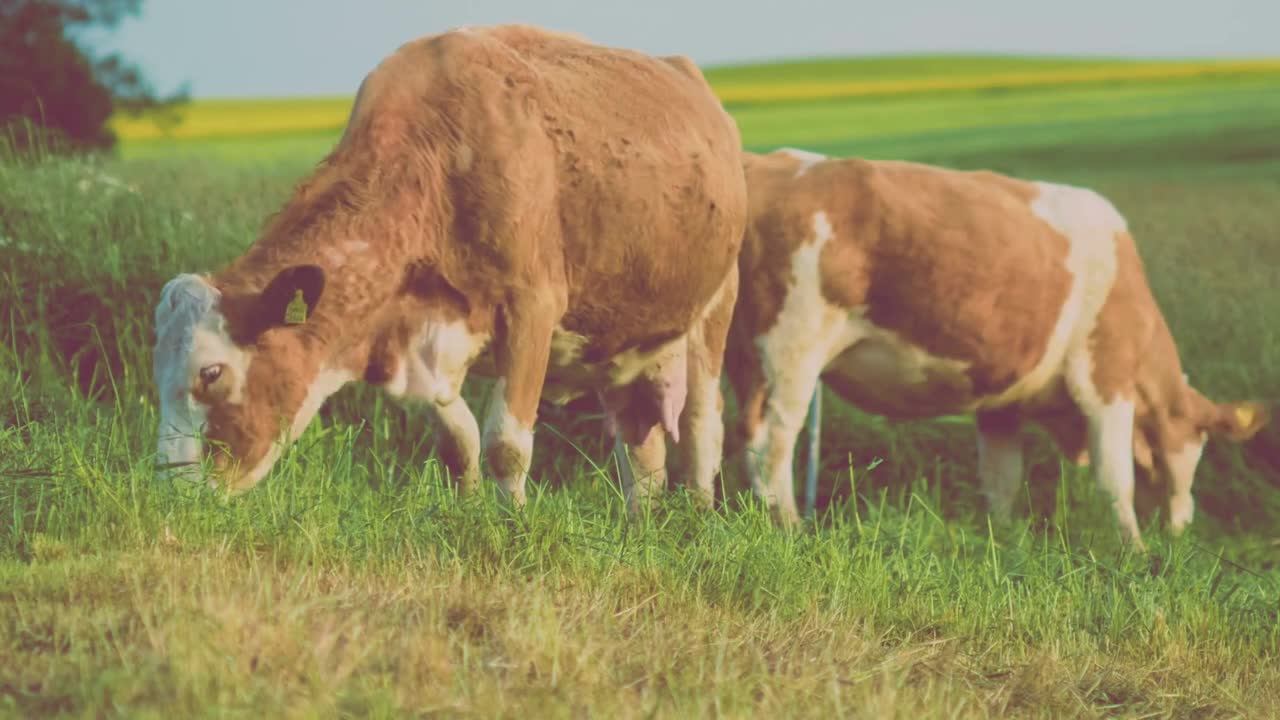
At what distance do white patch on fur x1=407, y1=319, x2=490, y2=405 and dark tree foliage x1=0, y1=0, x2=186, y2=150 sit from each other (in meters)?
16.3

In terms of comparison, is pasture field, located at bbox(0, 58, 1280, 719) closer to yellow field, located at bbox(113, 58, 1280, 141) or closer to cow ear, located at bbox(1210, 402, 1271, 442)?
cow ear, located at bbox(1210, 402, 1271, 442)

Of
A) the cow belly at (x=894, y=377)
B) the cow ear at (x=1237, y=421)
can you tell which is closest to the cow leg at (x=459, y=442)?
the cow belly at (x=894, y=377)

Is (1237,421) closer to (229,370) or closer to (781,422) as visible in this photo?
(781,422)

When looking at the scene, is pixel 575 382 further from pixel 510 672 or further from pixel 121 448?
pixel 510 672

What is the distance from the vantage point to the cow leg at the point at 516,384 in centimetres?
540

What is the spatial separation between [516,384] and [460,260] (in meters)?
0.44

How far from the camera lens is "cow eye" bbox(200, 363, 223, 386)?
4.92 meters

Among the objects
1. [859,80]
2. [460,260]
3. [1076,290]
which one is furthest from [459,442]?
[859,80]

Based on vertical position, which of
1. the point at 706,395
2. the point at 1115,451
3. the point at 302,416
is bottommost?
the point at 1115,451

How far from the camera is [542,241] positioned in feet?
18.1

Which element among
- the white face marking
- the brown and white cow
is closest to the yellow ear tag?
the white face marking

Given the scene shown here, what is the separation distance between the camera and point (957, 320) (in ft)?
27.0

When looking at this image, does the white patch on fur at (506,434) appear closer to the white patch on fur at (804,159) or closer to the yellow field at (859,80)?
the white patch on fur at (804,159)

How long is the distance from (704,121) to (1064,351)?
3.16m
